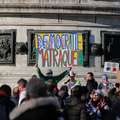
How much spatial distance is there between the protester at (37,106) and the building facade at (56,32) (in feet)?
55.2

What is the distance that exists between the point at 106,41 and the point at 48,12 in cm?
247

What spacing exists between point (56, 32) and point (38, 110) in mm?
17198

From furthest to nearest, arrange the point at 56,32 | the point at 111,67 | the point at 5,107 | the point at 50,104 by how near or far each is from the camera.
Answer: the point at 56,32 → the point at 111,67 → the point at 5,107 → the point at 50,104

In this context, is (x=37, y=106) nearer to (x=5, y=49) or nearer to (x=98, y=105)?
(x=98, y=105)

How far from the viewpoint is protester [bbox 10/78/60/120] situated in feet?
22.3

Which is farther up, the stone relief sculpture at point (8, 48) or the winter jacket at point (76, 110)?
the stone relief sculpture at point (8, 48)

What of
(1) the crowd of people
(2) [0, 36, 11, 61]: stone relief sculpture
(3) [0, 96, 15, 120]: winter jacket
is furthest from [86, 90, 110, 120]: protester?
(2) [0, 36, 11, 61]: stone relief sculpture

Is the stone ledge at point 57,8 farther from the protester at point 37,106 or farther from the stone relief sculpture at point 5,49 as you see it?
the protester at point 37,106

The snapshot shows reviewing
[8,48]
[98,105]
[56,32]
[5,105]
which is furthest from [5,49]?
[5,105]

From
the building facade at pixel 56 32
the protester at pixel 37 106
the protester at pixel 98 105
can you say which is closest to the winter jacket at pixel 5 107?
the protester at pixel 37 106

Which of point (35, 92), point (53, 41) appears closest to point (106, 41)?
point (53, 41)

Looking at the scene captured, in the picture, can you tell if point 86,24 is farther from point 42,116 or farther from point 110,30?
point 42,116

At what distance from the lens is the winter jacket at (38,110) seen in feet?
22.2

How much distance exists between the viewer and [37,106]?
6832mm
